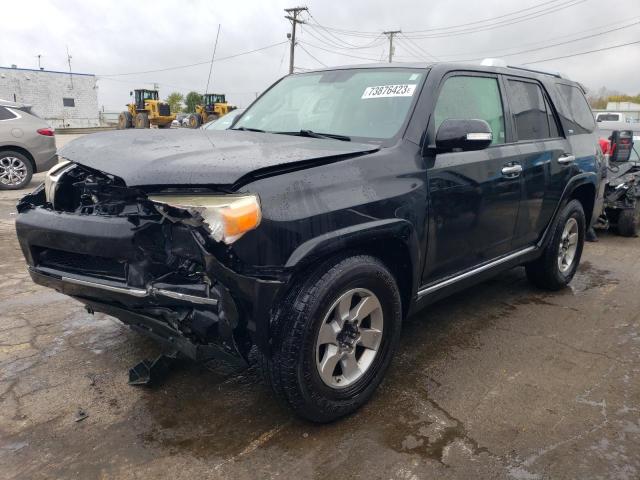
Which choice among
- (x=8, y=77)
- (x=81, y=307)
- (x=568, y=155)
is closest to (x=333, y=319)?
(x=81, y=307)

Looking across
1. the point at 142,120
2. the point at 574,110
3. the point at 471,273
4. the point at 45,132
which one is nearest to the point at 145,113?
the point at 142,120

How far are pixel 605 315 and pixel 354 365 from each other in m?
2.70

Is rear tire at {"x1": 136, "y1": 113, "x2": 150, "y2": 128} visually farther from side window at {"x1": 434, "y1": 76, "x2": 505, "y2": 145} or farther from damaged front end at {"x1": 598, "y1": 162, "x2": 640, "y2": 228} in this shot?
side window at {"x1": 434, "y1": 76, "x2": 505, "y2": 145}

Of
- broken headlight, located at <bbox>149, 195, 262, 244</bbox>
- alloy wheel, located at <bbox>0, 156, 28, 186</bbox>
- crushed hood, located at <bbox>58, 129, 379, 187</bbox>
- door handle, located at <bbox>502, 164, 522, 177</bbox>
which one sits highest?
crushed hood, located at <bbox>58, 129, 379, 187</bbox>

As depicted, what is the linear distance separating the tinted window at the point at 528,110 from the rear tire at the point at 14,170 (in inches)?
366

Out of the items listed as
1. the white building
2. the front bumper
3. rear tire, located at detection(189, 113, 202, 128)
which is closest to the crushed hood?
the front bumper

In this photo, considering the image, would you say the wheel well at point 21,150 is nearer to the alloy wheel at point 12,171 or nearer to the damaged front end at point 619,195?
the alloy wheel at point 12,171

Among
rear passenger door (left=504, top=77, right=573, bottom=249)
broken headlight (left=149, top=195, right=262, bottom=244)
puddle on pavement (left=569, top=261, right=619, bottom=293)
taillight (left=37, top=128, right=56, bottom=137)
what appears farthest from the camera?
taillight (left=37, top=128, right=56, bottom=137)

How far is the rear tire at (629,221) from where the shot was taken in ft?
23.9

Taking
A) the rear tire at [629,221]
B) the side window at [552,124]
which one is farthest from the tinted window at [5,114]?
the rear tire at [629,221]

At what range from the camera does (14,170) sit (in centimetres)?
995

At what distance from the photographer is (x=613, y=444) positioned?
2.58 metres

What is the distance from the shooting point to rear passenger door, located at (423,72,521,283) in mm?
3117

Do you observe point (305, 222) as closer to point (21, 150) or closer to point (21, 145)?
point (21, 145)
